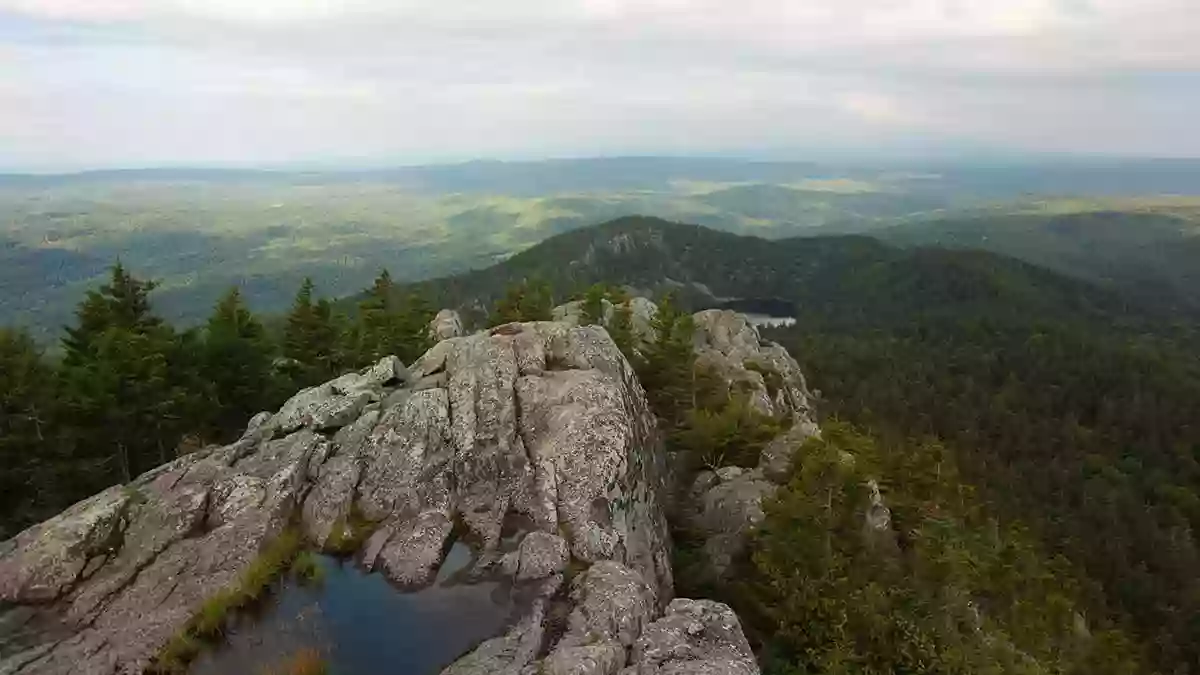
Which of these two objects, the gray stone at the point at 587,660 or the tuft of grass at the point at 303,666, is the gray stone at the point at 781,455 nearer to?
the gray stone at the point at 587,660

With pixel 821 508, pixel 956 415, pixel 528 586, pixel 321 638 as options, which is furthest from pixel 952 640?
pixel 956 415

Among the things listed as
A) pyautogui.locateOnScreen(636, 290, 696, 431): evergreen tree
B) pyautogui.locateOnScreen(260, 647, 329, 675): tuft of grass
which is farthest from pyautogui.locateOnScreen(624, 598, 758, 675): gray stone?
pyautogui.locateOnScreen(636, 290, 696, 431): evergreen tree

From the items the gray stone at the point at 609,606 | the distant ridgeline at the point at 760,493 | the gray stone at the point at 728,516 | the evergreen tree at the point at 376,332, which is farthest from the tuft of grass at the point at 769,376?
the gray stone at the point at 609,606

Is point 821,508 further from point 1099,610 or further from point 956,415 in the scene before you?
point 956,415

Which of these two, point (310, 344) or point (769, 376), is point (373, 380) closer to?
point (310, 344)

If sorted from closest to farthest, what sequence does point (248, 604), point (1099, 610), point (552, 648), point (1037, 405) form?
point (552, 648)
point (248, 604)
point (1099, 610)
point (1037, 405)

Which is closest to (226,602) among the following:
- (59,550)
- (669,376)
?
(59,550)
